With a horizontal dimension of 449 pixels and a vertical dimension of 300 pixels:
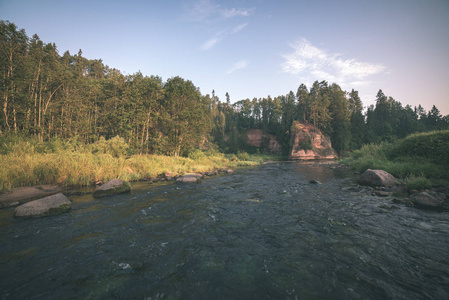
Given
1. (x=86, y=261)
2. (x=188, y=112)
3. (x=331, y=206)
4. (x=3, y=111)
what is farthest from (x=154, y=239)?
(x=188, y=112)

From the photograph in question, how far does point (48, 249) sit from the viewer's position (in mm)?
4289

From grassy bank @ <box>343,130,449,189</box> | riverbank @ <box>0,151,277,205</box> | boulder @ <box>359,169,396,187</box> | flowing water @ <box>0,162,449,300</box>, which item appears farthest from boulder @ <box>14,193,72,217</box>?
grassy bank @ <box>343,130,449,189</box>

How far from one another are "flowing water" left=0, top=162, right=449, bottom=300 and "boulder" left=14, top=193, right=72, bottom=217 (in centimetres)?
44

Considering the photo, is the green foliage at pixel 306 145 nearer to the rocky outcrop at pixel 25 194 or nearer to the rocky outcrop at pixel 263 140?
the rocky outcrop at pixel 263 140

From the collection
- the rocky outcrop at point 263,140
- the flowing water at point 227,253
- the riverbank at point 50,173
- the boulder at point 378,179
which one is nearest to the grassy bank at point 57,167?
the riverbank at point 50,173

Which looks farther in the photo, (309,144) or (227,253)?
(309,144)

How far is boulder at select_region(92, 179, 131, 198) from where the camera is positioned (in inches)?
367

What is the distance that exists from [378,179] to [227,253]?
12410 mm

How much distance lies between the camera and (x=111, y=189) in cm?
973

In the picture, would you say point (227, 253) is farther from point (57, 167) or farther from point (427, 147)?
point (427, 147)

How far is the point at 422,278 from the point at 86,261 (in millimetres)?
7136

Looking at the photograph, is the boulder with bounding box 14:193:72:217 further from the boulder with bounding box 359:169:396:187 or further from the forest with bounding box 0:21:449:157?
the boulder with bounding box 359:169:396:187

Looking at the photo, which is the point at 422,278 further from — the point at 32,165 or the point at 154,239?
the point at 32,165

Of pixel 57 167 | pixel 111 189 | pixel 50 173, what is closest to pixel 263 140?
pixel 111 189
